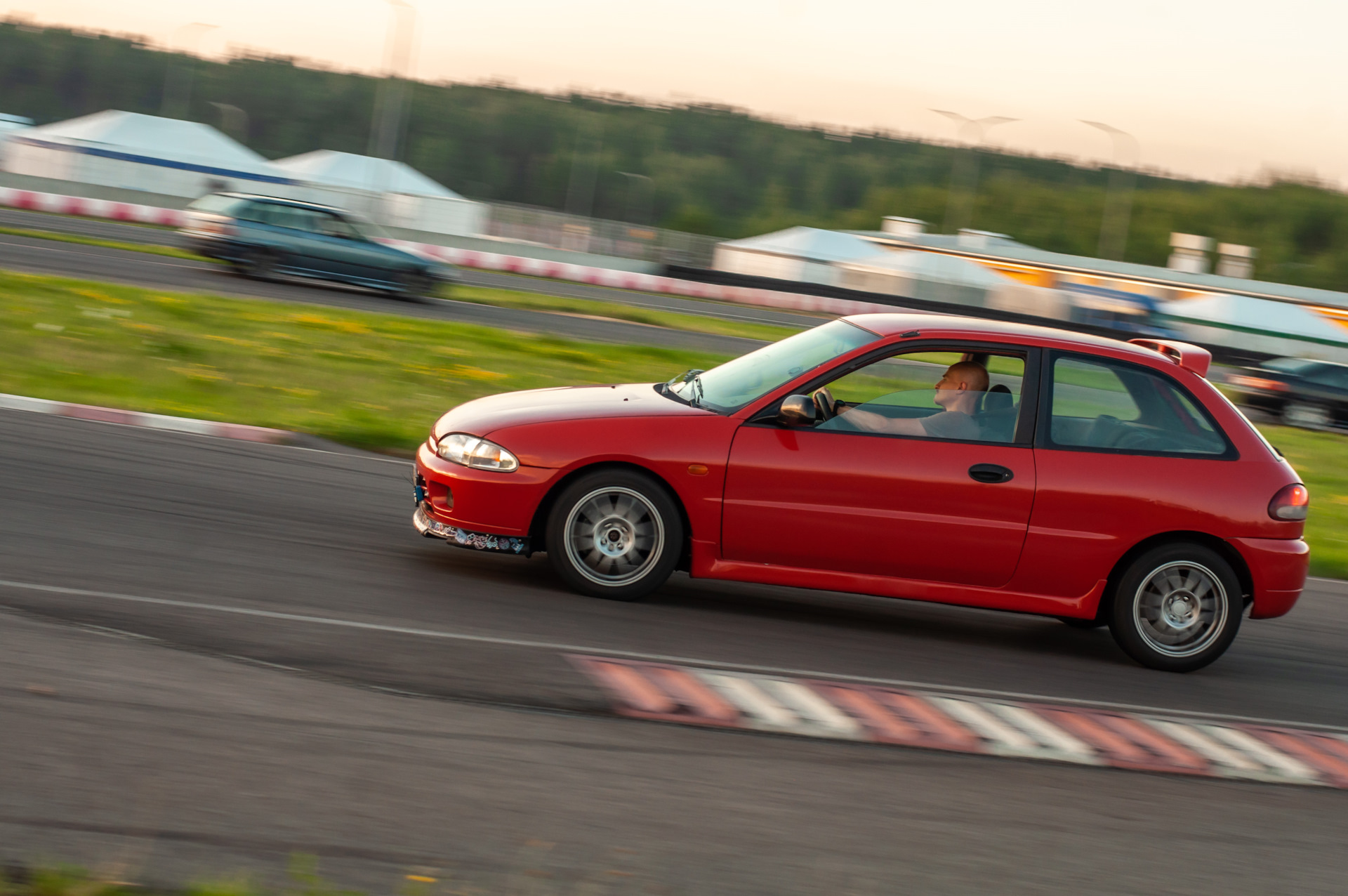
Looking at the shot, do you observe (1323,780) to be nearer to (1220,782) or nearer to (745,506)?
(1220,782)

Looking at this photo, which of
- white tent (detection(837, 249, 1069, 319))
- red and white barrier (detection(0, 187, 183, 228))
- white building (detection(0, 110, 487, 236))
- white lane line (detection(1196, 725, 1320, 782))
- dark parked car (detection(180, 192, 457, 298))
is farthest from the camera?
white tent (detection(837, 249, 1069, 319))

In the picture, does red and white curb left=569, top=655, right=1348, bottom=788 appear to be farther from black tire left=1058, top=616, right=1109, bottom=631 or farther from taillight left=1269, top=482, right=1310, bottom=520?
black tire left=1058, top=616, right=1109, bottom=631

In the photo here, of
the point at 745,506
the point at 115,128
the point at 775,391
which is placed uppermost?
the point at 115,128

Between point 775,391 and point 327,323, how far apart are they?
1050cm

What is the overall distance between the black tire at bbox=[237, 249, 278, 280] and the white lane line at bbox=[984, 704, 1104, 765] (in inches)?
711

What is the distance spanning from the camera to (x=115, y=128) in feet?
173

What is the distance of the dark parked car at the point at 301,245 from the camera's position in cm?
2169

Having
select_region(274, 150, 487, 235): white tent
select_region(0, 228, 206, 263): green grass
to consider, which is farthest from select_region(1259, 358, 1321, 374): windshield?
select_region(274, 150, 487, 235): white tent

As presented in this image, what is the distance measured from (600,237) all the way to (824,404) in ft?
130

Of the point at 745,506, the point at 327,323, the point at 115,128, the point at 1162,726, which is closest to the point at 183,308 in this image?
the point at 327,323

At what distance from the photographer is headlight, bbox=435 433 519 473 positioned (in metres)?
6.75

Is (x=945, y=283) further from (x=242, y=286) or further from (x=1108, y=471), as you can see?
(x=1108, y=471)

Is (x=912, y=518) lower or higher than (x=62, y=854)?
higher

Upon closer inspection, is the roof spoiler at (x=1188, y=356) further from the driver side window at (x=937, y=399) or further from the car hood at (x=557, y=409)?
the car hood at (x=557, y=409)
